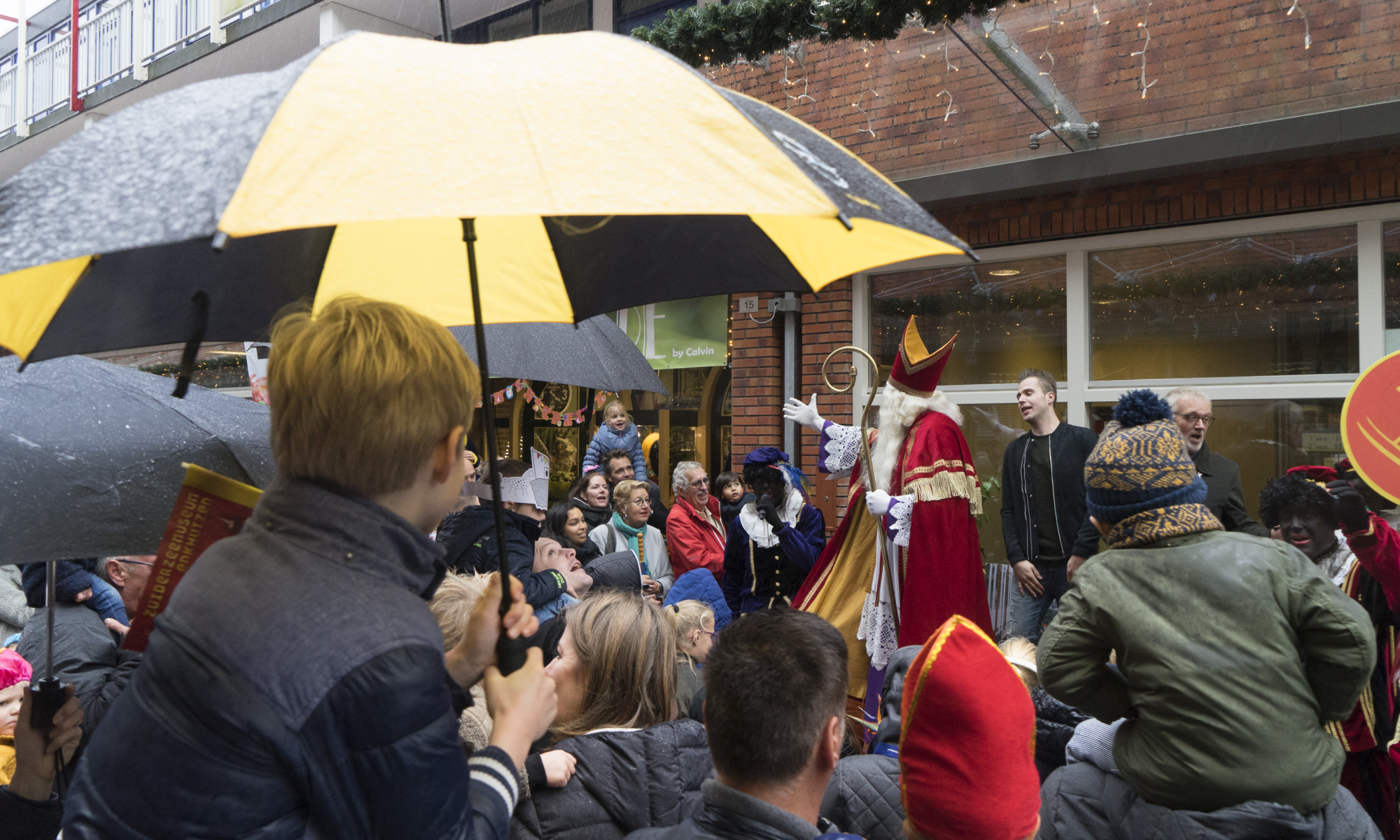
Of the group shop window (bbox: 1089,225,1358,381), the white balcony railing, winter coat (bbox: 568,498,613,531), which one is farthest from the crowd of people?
the white balcony railing

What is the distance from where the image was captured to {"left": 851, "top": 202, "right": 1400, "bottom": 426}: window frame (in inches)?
233

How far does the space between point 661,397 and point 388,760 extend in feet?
32.3

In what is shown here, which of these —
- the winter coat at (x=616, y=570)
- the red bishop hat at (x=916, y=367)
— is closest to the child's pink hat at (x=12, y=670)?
the winter coat at (x=616, y=570)

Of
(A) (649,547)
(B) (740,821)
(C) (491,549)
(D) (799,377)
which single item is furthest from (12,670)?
(D) (799,377)

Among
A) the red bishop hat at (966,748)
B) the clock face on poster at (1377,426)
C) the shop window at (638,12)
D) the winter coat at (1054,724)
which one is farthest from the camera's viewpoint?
the shop window at (638,12)

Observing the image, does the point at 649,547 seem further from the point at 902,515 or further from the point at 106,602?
the point at 106,602

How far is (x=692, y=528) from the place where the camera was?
6531 millimetres

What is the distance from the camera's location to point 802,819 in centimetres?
162

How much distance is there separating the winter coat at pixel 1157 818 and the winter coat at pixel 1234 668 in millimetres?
31

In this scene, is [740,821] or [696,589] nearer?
[740,821]

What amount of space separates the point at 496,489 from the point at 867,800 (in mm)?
1255

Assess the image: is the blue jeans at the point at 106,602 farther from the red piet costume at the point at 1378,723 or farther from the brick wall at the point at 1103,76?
the brick wall at the point at 1103,76

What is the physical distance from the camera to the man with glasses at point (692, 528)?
6465 millimetres

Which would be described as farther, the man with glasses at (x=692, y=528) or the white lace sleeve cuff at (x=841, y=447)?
the man with glasses at (x=692, y=528)
